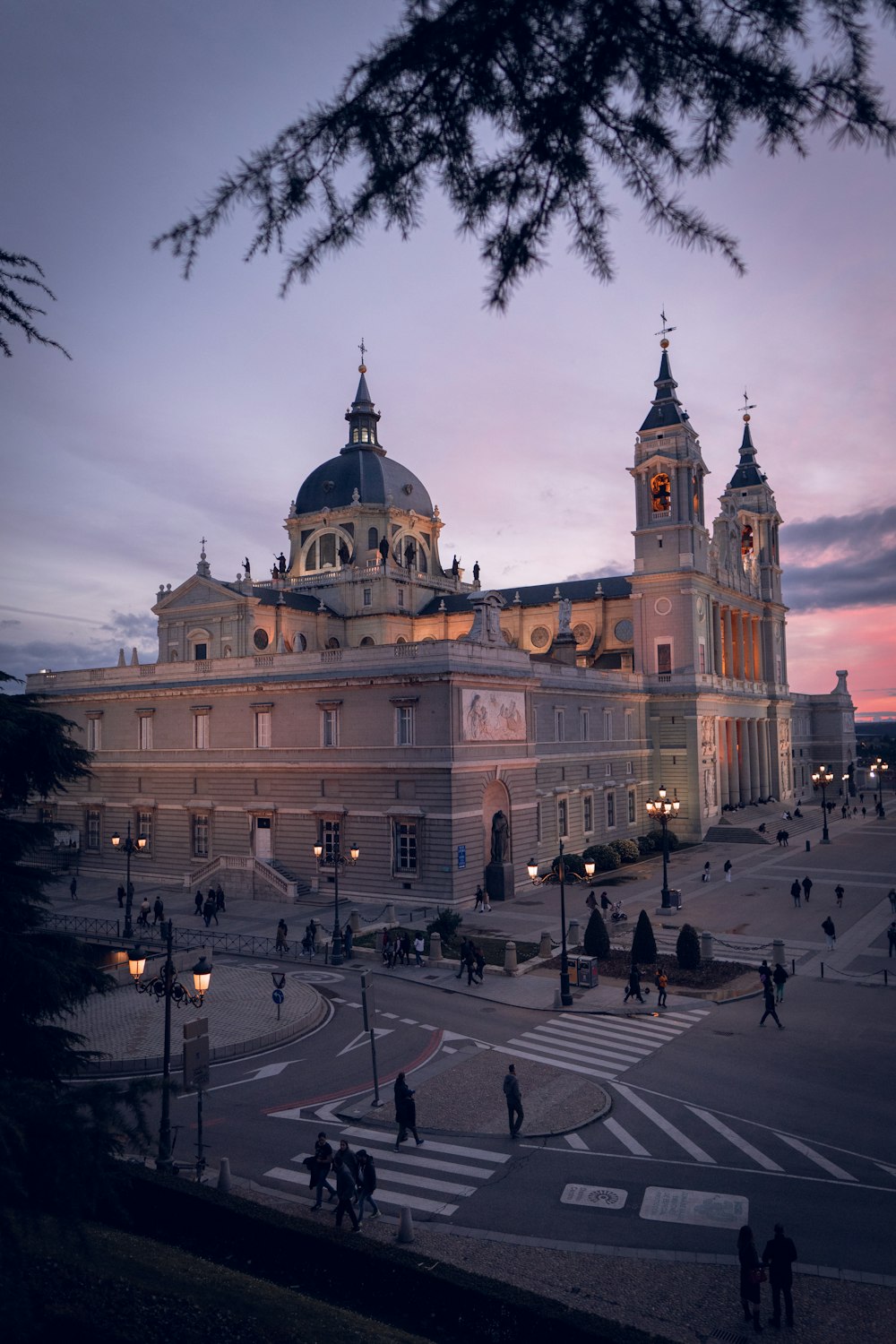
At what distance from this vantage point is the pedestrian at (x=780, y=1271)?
1170 centimetres

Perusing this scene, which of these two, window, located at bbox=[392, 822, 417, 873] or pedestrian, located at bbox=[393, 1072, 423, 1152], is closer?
pedestrian, located at bbox=[393, 1072, 423, 1152]

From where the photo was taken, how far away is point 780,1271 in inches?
464

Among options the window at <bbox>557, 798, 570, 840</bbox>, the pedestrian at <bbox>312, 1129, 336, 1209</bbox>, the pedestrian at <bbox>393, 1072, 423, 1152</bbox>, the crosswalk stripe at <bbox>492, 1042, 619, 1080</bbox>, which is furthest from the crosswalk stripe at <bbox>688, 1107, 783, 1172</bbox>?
the window at <bbox>557, 798, 570, 840</bbox>

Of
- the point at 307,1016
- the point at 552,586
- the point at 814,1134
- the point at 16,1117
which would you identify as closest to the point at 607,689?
the point at 552,586

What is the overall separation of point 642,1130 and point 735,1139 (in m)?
1.74

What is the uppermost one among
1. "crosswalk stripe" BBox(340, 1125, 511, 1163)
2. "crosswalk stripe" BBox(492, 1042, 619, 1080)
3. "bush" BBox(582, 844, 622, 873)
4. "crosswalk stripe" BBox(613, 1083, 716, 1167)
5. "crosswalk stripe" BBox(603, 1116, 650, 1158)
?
"bush" BBox(582, 844, 622, 873)

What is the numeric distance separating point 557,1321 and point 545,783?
138 feet

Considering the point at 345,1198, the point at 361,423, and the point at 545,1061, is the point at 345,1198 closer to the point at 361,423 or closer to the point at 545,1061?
the point at 545,1061

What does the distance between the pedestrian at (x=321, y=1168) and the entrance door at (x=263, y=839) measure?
107 ft

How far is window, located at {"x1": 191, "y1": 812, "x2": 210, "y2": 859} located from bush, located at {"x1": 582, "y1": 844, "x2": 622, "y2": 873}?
21.3 m

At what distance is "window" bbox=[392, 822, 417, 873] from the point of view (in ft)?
140

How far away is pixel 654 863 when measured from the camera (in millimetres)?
56875

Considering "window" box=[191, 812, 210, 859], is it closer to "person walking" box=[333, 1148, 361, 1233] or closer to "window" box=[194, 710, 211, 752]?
"window" box=[194, 710, 211, 752]

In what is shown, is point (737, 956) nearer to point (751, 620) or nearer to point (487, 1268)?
point (487, 1268)
